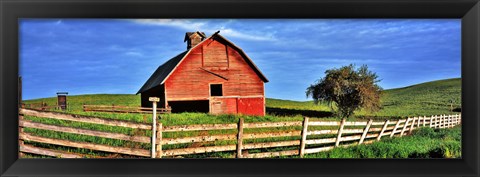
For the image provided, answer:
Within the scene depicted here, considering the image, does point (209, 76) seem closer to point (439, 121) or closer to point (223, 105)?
point (223, 105)

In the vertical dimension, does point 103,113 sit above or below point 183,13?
below

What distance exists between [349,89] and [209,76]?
155 cm

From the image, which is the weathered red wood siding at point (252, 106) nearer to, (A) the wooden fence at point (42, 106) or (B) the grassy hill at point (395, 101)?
(B) the grassy hill at point (395, 101)

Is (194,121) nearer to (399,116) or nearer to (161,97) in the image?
(161,97)

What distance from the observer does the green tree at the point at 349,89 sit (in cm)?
454

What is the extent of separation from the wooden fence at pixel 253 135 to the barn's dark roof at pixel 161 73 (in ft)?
1.29

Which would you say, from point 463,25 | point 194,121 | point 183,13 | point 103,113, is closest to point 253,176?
point 194,121

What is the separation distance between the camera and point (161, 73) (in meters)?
4.73

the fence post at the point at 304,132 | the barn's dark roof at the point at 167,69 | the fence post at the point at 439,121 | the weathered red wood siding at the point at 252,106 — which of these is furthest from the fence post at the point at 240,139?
the fence post at the point at 439,121

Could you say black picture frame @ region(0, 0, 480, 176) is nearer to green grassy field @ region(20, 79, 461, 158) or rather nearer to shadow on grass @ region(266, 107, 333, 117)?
green grassy field @ region(20, 79, 461, 158)

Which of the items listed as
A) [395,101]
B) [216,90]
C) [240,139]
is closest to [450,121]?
[395,101]

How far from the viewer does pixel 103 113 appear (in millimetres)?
4633

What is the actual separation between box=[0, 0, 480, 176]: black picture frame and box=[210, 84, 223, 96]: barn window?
124 centimetres

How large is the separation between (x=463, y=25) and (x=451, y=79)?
0.60 m
